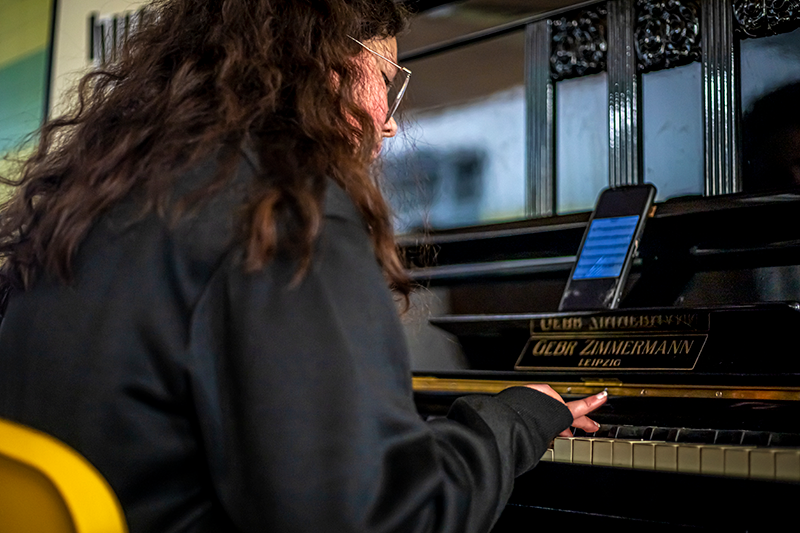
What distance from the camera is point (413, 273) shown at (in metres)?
1.76

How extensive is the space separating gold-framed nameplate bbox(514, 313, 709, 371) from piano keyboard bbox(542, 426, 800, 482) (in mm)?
215

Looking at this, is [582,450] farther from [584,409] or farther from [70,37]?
[70,37]

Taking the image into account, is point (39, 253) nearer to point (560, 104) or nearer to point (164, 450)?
point (164, 450)

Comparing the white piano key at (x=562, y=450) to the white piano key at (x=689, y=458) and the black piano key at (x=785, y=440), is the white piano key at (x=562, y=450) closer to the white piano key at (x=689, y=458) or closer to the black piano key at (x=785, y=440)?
the white piano key at (x=689, y=458)

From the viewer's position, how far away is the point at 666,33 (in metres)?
1.66

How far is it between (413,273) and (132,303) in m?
1.08

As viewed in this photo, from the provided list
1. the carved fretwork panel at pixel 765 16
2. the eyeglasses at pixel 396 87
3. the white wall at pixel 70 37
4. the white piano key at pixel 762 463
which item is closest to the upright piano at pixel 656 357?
the white piano key at pixel 762 463

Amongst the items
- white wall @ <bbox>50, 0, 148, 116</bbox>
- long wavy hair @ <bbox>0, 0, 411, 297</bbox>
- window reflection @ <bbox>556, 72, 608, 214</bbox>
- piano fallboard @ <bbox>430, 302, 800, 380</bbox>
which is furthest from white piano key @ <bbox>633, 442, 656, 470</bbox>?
white wall @ <bbox>50, 0, 148, 116</bbox>

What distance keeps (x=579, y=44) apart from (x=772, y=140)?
49 cm

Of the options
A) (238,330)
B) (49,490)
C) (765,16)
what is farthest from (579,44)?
(49,490)

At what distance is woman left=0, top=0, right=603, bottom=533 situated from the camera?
2.14 ft

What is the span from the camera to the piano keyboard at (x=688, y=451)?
0.92m

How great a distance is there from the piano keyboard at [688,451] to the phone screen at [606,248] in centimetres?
39

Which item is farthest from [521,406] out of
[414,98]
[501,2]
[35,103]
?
[35,103]
